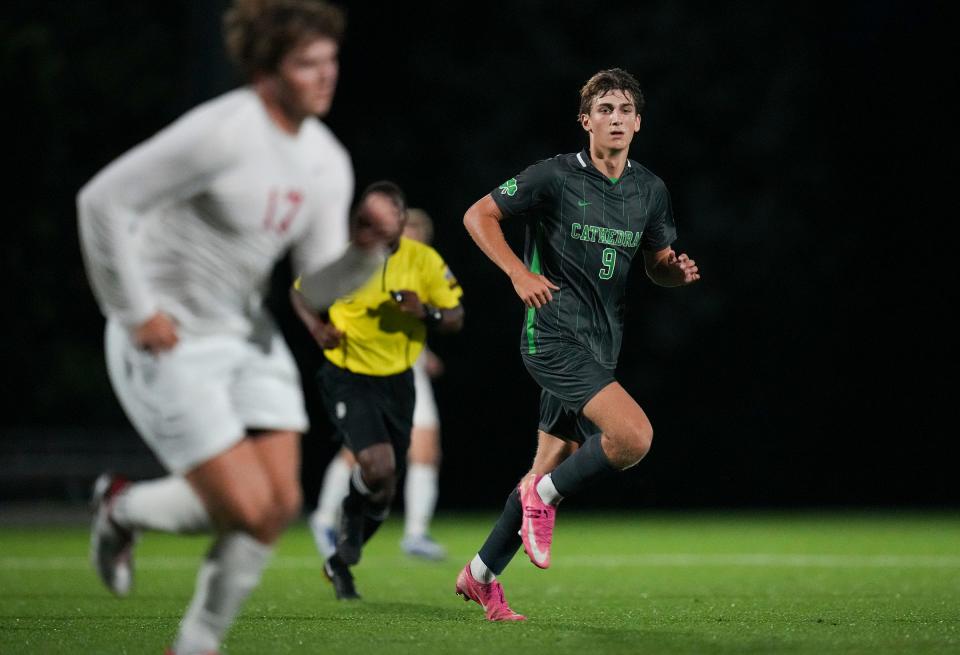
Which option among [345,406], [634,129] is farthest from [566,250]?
[345,406]

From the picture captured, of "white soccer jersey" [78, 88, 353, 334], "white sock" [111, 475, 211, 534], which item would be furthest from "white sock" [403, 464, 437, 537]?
"white soccer jersey" [78, 88, 353, 334]

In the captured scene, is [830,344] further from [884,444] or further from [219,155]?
[219,155]

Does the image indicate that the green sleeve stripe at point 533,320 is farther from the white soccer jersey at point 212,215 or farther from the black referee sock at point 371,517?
the white soccer jersey at point 212,215

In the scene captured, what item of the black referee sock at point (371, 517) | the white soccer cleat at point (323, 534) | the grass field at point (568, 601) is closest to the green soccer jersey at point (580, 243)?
the grass field at point (568, 601)

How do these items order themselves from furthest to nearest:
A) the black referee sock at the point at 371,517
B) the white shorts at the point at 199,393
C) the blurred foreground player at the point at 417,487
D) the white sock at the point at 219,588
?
the blurred foreground player at the point at 417,487 → the black referee sock at the point at 371,517 → the white sock at the point at 219,588 → the white shorts at the point at 199,393

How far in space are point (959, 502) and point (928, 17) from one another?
299 inches

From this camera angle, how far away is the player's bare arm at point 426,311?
793 centimetres

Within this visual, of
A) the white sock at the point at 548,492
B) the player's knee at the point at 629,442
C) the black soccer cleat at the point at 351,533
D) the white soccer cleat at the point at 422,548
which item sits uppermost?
the player's knee at the point at 629,442

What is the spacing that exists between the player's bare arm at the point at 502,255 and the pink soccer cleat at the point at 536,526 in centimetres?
88

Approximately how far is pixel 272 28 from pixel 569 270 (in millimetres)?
2604

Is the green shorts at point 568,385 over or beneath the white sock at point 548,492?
over

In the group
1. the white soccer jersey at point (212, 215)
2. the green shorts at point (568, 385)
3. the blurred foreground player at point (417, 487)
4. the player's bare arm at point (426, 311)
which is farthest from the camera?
the blurred foreground player at point (417, 487)

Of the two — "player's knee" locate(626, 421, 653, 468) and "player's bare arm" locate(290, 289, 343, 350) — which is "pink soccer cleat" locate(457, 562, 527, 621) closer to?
"player's knee" locate(626, 421, 653, 468)

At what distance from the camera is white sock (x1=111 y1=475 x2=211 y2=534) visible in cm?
482
